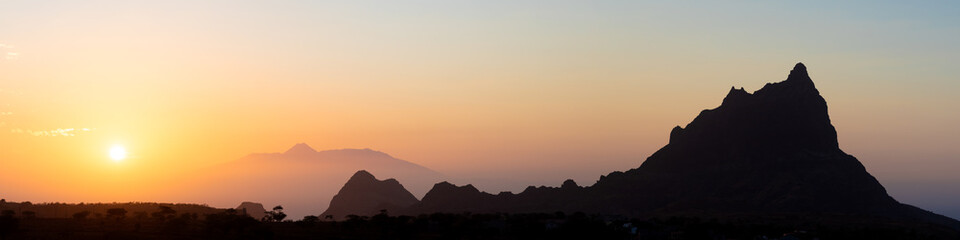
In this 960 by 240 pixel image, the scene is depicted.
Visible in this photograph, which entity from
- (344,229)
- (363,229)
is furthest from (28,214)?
(363,229)

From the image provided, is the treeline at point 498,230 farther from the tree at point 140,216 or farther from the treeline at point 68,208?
the treeline at point 68,208

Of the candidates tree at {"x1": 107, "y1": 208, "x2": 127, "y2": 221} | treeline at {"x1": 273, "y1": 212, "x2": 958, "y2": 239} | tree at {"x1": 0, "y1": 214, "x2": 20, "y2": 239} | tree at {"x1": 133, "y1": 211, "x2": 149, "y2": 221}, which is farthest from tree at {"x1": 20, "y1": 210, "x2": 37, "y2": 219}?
treeline at {"x1": 273, "y1": 212, "x2": 958, "y2": 239}

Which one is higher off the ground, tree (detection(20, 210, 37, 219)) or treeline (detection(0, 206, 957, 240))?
tree (detection(20, 210, 37, 219))

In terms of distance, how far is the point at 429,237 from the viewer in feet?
434

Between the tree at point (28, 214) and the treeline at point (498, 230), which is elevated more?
the tree at point (28, 214)

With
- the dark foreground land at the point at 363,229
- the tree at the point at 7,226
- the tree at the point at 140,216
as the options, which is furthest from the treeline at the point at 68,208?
the tree at the point at 7,226

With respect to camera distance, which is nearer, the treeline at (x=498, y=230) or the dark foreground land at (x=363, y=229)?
the dark foreground land at (x=363, y=229)

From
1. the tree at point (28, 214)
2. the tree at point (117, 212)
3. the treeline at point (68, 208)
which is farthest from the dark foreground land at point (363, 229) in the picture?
the treeline at point (68, 208)

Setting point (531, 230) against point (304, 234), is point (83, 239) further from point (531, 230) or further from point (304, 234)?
point (531, 230)

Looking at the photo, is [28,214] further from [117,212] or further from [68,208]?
[68,208]

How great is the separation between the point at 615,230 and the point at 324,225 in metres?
44.4

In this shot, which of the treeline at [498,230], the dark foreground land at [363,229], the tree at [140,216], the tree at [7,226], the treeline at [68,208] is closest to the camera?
the tree at [7,226]

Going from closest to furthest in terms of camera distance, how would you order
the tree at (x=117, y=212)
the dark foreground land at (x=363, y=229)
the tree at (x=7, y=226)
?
the tree at (x=7, y=226)
the dark foreground land at (x=363, y=229)
the tree at (x=117, y=212)

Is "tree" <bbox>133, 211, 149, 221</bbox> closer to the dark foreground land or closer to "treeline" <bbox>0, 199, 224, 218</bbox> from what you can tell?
the dark foreground land
